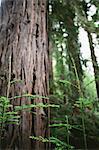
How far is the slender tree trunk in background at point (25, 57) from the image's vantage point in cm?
234

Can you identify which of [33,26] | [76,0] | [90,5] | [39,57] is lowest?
[39,57]

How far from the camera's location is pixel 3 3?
3293 millimetres

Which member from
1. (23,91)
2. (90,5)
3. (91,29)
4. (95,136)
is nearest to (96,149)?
(95,136)

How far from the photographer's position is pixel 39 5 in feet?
10.9

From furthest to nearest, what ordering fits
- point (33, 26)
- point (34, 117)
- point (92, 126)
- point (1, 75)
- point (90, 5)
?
1. point (90, 5)
2. point (92, 126)
3. point (33, 26)
4. point (1, 75)
5. point (34, 117)

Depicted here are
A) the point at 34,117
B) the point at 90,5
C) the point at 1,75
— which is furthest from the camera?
the point at 90,5

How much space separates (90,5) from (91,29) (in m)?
1.34

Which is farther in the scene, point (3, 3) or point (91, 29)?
point (91, 29)

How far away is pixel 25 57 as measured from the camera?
8.85ft

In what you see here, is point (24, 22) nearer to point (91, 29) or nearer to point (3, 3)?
point (3, 3)

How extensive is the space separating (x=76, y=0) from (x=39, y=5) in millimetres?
1175

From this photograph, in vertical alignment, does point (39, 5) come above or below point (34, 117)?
above

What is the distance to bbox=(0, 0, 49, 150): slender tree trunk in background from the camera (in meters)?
2.34

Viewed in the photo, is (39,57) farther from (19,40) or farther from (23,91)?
(23,91)
